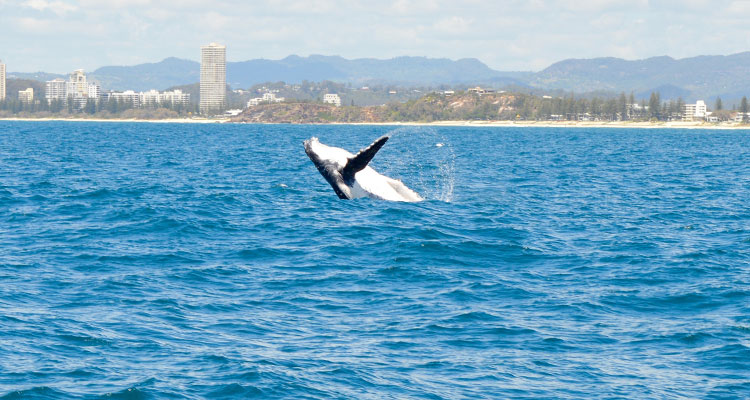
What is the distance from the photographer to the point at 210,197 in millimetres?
41500

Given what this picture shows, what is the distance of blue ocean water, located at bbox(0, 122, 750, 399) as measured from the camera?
51.1ft

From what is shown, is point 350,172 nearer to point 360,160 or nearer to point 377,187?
point 360,160

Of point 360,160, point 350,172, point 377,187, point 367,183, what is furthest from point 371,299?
point 377,187

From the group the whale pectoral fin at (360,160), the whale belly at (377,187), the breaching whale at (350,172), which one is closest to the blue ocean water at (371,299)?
the whale belly at (377,187)

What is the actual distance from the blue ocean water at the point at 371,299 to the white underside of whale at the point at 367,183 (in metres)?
0.55

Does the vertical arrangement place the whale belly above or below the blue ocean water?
above

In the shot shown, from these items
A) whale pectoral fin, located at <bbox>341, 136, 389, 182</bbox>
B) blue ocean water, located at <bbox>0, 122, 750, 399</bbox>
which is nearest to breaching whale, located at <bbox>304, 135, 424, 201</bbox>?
whale pectoral fin, located at <bbox>341, 136, 389, 182</bbox>

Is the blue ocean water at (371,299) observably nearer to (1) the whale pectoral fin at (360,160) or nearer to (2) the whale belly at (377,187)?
(2) the whale belly at (377,187)

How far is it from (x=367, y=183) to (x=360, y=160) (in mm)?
3981

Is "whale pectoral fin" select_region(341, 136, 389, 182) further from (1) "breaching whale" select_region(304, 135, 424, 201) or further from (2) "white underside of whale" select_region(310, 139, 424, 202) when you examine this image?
(2) "white underside of whale" select_region(310, 139, 424, 202)

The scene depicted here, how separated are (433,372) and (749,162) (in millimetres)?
73207

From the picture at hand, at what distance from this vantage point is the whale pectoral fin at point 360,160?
90.1ft

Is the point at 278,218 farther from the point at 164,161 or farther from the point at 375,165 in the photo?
the point at 164,161

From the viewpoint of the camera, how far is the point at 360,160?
1148 inches
